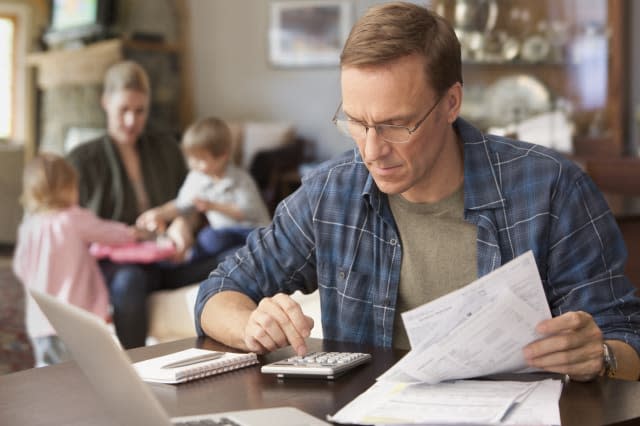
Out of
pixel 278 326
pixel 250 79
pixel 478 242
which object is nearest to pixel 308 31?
pixel 250 79

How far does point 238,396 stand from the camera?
1341 millimetres

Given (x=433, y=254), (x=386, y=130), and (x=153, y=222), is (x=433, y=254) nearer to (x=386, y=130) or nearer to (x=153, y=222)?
(x=386, y=130)

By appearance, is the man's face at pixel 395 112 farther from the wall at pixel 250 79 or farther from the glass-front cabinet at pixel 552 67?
the wall at pixel 250 79

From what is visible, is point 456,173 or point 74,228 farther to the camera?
point 74,228

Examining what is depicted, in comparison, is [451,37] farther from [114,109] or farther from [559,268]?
[114,109]

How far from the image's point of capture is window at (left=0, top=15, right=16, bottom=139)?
8133 mm

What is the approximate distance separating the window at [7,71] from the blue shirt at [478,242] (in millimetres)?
6802

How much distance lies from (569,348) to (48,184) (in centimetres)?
273

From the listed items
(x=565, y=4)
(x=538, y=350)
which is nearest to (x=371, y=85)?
(x=538, y=350)

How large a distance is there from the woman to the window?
4.29 metres

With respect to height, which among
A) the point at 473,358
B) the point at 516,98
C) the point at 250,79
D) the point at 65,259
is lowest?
the point at 65,259

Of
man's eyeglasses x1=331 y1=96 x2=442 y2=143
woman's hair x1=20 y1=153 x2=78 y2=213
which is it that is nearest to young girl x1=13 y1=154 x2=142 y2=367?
woman's hair x1=20 y1=153 x2=78 y2=213

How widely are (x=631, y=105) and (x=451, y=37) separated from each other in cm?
398

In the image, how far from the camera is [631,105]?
17.6 feet
